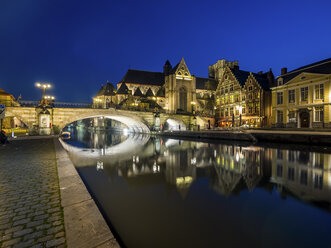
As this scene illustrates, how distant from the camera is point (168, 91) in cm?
5603

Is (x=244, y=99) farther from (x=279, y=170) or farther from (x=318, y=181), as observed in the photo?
(x=318, y=181)

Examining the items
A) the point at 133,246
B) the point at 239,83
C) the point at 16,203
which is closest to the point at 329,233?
the point at 133,246

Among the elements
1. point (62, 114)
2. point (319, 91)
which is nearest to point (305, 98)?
point (319, 91)

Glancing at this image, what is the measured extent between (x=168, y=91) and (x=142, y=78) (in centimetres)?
1161

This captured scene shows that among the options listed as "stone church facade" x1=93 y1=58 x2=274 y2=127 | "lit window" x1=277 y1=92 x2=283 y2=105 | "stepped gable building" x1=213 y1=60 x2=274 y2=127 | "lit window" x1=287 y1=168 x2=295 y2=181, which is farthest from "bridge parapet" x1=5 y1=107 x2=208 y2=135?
"lit window" x1=287 y1=168 x2=295 y2=181

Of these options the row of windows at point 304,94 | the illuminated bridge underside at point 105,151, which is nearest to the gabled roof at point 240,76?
the row of windows at point 304,94

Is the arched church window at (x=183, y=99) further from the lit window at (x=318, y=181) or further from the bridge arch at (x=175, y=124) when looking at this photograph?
the lit window at (x=318, y=181)

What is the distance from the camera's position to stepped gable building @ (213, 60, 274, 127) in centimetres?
3472

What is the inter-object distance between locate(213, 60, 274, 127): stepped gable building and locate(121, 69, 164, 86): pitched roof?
80.7ft

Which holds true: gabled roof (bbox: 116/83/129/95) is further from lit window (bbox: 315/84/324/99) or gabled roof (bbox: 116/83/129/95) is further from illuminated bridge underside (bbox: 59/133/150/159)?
lit window (bbox: 315/84/324/99)

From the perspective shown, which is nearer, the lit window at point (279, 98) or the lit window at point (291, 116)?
the lit window at point (291, 116)

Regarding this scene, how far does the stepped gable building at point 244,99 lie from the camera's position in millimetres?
34719

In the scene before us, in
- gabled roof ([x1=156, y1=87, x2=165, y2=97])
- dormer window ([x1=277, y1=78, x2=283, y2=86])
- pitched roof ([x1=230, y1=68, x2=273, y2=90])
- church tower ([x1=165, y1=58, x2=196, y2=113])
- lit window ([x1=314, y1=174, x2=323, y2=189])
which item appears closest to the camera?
lit window ([x1=314, y1=174, x2=323, y2=189])

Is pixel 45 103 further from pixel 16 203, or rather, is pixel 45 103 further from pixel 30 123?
pixel 16 203
